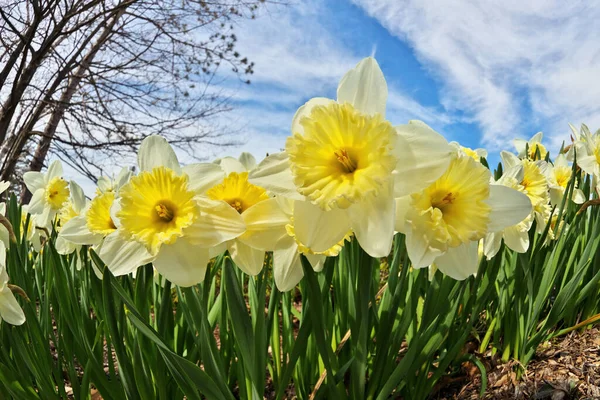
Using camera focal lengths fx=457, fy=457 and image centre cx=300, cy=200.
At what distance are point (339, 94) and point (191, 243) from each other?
0.40m

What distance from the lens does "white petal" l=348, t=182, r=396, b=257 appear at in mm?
738

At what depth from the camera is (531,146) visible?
2326mm

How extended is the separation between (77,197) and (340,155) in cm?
144

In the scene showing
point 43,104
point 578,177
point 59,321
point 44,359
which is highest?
point 43,104

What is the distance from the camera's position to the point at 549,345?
1940mm

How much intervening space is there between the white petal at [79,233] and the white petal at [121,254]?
336 mm

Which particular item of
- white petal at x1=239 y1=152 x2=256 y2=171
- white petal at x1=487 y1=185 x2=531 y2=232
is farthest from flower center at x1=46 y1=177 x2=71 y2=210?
white petal at x1=487 y1=185 x2=531 y2=232

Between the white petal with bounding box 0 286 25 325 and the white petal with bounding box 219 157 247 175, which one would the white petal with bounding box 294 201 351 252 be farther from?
the white petal with bounding box 0 286 25 325

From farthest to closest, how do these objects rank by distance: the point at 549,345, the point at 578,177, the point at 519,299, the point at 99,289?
the point at 578,177
the point at 549,345
the point at 519,299
the point at 99,289

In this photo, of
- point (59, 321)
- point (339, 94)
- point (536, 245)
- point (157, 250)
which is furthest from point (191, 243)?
point (536, 245)

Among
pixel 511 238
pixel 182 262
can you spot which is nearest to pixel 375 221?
pixel 182 262

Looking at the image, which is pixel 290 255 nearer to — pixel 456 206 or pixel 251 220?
pixel 251 220

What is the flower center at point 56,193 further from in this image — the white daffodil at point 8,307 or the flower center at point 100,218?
the flower center at point 100,218

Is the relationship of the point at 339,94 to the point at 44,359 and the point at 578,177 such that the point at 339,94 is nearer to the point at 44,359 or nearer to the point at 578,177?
the point at 44,359
